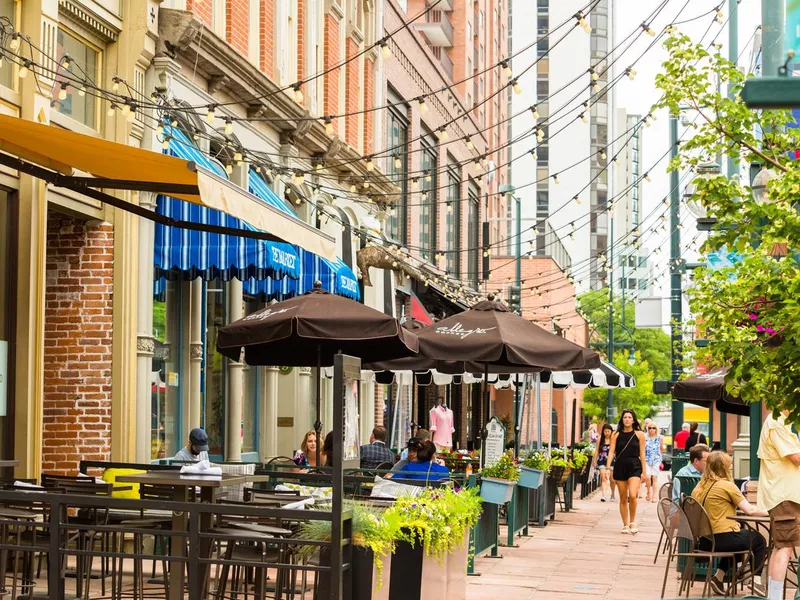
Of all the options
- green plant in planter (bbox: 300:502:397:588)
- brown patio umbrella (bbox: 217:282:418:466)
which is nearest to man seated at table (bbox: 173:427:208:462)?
brown patio umbrella (bbox: 217:282:418:466)

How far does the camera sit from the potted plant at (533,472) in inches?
690

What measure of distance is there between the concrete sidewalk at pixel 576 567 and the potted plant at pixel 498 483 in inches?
29.6

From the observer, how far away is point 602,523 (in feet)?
68.1

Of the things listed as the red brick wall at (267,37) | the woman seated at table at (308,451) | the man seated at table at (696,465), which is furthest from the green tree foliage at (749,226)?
the red brick wall at (267,37)

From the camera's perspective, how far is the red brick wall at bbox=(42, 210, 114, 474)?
46.5 feet

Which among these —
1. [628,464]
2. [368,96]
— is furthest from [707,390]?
[368,96]

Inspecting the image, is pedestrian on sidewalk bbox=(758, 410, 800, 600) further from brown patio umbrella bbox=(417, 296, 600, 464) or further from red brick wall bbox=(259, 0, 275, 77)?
red brick wall bbox=(259, 0, 275, 77)

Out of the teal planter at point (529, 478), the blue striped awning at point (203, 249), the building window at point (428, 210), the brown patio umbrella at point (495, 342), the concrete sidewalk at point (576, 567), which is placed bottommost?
the concrete sidewalk at point (576, 567)

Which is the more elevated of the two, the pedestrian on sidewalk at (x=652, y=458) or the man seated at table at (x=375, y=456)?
the man seated at table at (x=375, y=456)

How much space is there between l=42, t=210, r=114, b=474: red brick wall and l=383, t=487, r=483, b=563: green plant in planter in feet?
18.3

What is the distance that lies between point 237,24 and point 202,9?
5.08ft

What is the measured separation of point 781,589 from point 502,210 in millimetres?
44322

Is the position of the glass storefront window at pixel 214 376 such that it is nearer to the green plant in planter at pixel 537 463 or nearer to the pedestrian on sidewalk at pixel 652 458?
the green plant in planter at pixel 537 463

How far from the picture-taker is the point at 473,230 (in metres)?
44.2
